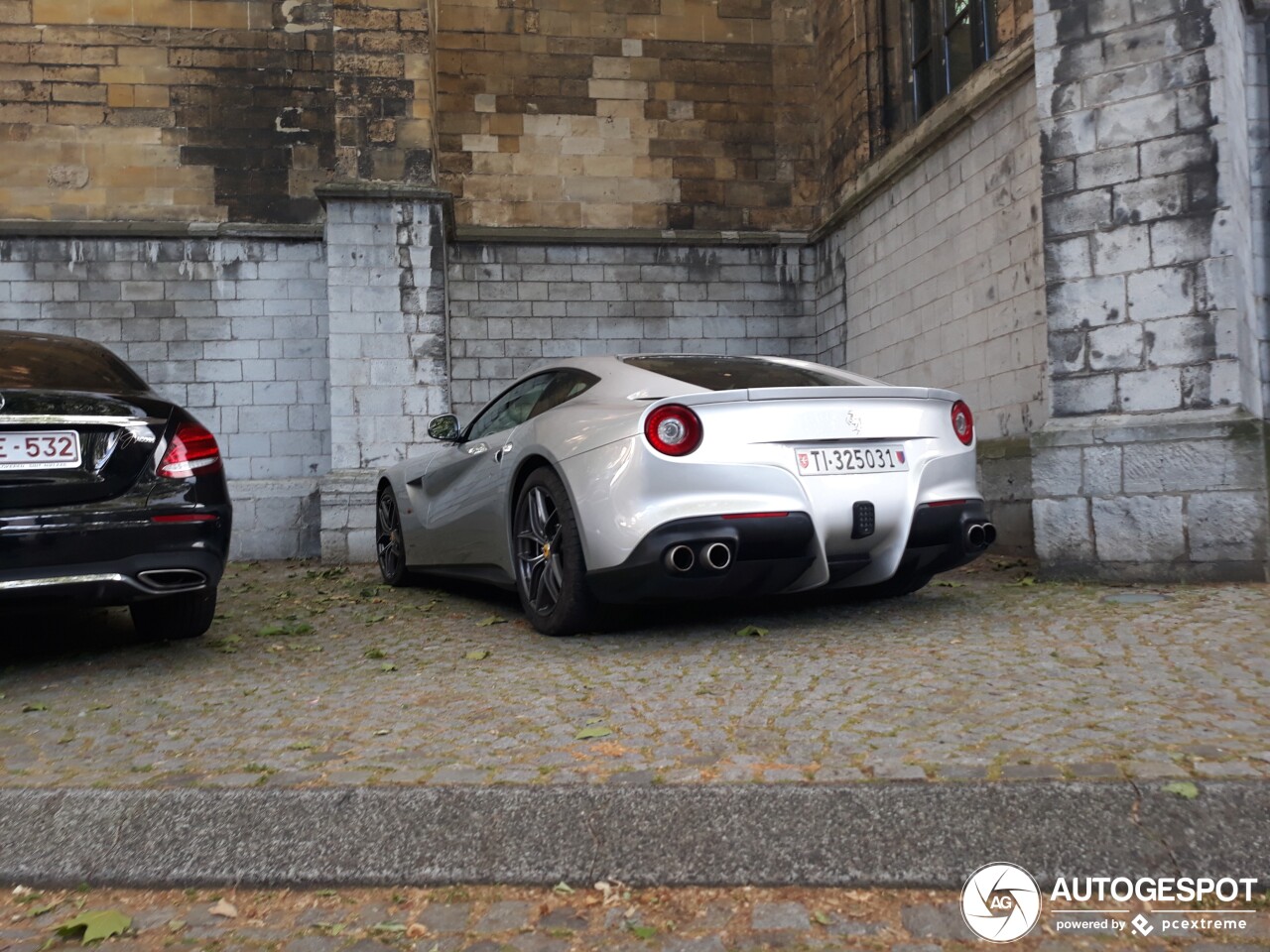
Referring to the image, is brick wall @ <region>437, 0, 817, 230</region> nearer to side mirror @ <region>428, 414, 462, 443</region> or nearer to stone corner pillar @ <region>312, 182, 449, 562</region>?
stone corner pillar @ <region>312, 182, 449, 562</region>

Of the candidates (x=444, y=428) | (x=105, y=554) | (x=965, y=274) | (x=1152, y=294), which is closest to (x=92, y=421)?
(x=105, y=554)

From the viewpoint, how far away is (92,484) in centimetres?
421

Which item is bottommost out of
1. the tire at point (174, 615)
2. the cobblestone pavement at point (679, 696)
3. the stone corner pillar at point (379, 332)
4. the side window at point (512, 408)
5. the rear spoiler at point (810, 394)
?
the cobblestone pavement at point (679, 696)

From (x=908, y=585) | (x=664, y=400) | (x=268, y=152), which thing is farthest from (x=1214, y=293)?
(x=268, y=152)

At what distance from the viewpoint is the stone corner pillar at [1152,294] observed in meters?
6.02

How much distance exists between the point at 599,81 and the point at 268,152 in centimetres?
376

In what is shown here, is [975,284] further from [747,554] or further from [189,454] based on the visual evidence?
[189,454]

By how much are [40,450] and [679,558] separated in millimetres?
2548

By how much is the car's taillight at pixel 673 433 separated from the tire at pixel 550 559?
57 cm

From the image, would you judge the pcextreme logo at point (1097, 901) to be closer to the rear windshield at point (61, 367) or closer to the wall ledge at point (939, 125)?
the rear windshield at point (61, 367)

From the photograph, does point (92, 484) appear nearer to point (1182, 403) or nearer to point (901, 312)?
point (1182, 403)

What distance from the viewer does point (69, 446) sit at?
13.8ft

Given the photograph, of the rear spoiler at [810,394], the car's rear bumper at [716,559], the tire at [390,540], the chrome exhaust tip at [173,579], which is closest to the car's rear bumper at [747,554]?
the car's rear bumper at [716,559]

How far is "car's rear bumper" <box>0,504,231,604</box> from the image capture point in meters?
4.06
